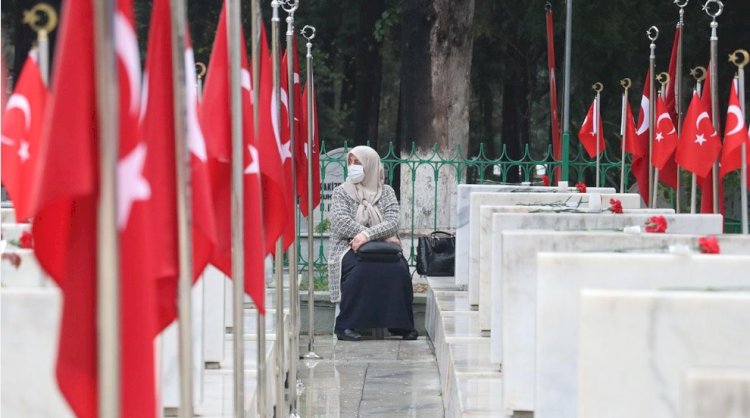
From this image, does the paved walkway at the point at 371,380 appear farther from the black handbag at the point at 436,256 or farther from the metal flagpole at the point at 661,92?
the metal flagpole at the point at 661,92

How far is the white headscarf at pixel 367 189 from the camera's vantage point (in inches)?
492

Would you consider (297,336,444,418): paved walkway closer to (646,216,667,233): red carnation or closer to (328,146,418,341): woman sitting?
(328,146,418,341): woman sitting

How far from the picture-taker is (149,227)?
4.14 metres

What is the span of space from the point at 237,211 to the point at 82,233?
4.85 feet

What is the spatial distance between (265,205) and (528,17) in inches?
610

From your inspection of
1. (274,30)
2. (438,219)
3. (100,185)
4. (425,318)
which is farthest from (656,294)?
(438,219)

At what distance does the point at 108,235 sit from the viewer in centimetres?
360

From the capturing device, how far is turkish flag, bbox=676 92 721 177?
11.9 m

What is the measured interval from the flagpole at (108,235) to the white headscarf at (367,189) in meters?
8.85

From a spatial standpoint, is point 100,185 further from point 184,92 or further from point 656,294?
point 656,294

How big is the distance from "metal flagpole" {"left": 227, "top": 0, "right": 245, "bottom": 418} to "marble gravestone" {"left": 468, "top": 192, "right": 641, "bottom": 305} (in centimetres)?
493

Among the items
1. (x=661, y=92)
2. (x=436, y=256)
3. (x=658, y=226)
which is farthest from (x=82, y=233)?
(x=661, y=92)

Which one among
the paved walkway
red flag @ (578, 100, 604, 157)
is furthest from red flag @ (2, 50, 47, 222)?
red flag @ (578, 100, 604, 157)

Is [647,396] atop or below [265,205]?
below
